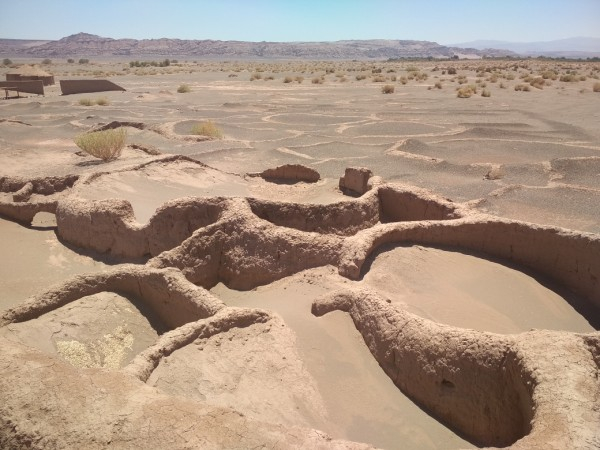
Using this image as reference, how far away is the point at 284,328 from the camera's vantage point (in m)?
5.46

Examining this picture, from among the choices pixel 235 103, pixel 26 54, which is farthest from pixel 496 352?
pixel 26 54

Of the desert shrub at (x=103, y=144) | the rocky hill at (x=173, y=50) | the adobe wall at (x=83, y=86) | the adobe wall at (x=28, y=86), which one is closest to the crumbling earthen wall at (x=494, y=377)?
the desert shrub at (x=103, y=144)

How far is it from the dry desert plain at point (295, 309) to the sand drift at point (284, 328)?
0.02 meters

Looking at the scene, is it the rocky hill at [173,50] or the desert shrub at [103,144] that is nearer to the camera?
the desert shrub at [103,144]

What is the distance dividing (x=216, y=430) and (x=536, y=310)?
4.39m

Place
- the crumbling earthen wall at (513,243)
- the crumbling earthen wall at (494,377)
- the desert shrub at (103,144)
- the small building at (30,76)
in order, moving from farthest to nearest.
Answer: the small building at (30,76) → the desert shrub at (103,144) → the crumbling earthen wall at (513,243) → the crumbling earthen wall at (494,377)

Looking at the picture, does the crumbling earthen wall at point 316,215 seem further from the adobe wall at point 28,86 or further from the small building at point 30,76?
Result: the small building at point 30,76

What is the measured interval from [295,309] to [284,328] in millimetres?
692

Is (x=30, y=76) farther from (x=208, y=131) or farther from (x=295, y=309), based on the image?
(x=295, y=309)

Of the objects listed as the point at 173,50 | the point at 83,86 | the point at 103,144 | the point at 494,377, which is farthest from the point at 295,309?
the point at 173,50

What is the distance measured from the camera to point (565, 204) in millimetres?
10969

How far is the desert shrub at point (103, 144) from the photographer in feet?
43.7

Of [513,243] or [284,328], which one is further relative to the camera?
[513,243]

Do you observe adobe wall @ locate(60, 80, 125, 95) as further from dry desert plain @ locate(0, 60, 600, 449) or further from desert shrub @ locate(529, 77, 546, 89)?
desert shrub @ locate(529, 77, 546, 89)
